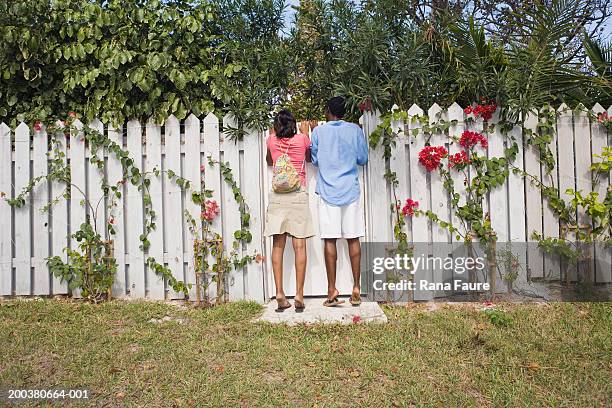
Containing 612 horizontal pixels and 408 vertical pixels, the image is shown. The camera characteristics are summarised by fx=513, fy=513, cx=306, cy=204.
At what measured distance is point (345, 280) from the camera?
4.52m

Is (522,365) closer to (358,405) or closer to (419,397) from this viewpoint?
(419,397)

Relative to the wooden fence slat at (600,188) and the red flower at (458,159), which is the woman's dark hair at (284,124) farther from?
the wooden fence slat at (600,188)

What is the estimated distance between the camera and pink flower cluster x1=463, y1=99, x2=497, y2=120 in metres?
4.36

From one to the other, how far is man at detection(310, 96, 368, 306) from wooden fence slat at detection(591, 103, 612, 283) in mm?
2069

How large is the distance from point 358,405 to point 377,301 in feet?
6.00

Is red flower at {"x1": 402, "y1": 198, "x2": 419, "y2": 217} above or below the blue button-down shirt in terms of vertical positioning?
below

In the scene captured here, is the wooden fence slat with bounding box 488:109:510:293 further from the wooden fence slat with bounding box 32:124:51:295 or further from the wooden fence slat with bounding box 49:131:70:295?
the wooden fence slat with bounding box 32:124:51:295

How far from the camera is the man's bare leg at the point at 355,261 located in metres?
4.23

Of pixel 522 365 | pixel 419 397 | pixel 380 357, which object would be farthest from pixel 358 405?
pixel 522 365

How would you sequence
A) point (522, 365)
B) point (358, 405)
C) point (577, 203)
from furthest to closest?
point (577, 203) → point (522, 365) → point (358, 405)

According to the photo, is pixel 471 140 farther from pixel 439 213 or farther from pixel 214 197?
pixel 214 197

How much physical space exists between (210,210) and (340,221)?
44.2 inches

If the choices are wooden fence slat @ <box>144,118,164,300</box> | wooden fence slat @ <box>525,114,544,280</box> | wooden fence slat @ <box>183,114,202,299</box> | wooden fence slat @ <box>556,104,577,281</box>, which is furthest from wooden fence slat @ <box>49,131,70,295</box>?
wooden fence slat @ <box>556,104,577,281</box>

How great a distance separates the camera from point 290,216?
413 cm
